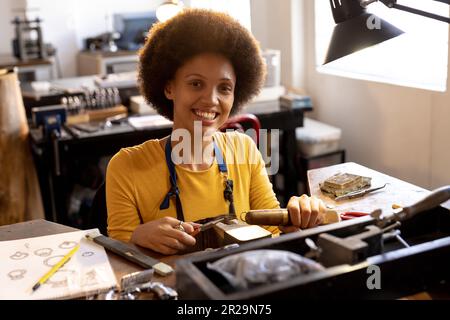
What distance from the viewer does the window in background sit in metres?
2.69

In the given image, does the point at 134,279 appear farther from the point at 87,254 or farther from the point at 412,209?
the point at 412,209

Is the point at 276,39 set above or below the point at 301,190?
above

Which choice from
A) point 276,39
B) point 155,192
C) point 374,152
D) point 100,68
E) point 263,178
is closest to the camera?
point 155,192

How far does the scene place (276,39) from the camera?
389 centimetres

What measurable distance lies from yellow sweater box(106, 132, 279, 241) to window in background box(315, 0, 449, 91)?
109 cm

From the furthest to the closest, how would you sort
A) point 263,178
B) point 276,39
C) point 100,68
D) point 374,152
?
point 100,68
point 276,39
point 374,152
point 263,178

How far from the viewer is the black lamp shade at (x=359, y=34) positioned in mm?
1298

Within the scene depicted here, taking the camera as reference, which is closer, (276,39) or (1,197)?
(1,197)

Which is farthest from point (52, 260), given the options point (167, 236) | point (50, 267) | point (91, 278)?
point (167, 236)

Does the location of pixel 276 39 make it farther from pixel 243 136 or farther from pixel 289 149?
pixel 243 136

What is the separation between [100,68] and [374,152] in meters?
3.29

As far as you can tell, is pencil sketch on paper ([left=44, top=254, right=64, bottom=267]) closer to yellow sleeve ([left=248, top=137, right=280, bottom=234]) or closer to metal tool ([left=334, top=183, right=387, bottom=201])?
yellow sleeve ([left=248, top=137, right=280, bottom=234])

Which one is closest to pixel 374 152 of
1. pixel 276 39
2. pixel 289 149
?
pixel 289 149

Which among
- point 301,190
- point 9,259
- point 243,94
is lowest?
point 301,190
